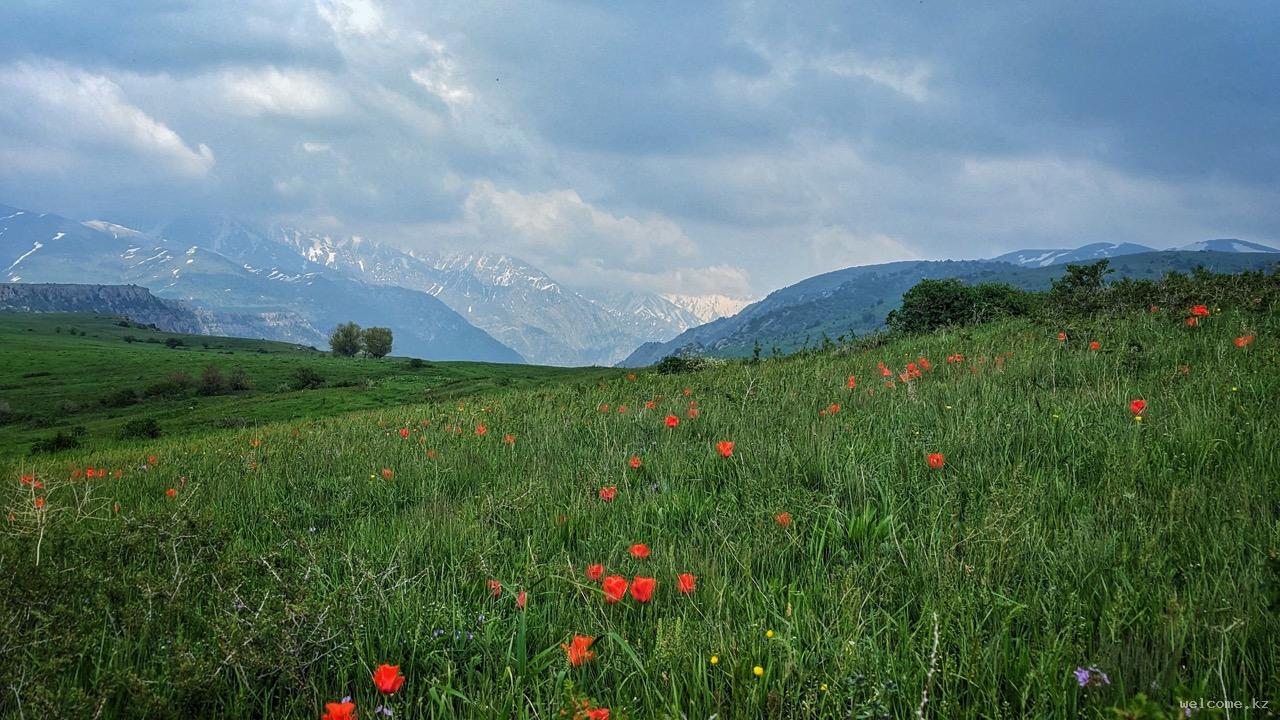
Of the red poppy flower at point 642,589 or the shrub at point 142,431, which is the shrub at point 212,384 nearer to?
A: the shrub at point 142,431

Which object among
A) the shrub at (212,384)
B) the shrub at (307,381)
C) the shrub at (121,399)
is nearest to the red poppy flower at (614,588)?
the shrub at (307,381)

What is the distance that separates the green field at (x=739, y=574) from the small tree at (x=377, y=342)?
152066 millimetres

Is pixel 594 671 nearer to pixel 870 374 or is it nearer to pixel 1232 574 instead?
pixel 1232 574

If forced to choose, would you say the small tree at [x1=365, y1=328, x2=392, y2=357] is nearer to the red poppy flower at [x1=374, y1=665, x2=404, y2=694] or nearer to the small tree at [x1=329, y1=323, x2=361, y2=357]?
the small tree at [x1=329, y1=323, x2=361, y2=357]

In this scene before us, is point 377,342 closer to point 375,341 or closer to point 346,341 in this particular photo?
point 375,341

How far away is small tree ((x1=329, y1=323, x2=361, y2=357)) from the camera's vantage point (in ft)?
468

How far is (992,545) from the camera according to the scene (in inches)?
112

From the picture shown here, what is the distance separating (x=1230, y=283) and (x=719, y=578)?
45.8 feet

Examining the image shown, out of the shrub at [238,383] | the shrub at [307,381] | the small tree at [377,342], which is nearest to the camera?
the shrub at [307,381]

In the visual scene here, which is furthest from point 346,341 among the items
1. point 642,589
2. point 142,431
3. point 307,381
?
point 642,589

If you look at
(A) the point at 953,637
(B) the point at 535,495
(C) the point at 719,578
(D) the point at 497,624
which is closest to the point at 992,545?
(A) the point at 953,637

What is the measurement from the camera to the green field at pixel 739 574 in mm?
2037

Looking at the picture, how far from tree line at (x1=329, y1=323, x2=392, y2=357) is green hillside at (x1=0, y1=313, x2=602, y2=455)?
31.4 metres

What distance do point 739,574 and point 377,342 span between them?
15828cm
